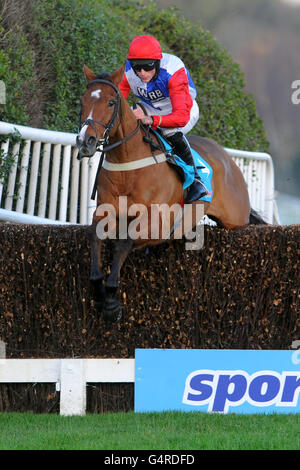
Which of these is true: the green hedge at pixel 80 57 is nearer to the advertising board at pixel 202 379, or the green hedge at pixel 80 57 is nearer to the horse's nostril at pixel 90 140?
the horse's nostril at pixel 90 140

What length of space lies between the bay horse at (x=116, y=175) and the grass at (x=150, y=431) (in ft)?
2.22

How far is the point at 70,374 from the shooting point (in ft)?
17.0

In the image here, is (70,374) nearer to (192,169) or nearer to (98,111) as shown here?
(98,111)

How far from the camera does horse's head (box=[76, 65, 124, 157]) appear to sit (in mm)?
4727

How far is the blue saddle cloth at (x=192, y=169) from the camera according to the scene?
5.78 meters

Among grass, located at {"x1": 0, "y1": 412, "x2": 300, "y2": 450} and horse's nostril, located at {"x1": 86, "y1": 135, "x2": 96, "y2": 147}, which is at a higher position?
horse's nostril, located at {"x1": 86, "y1": 135, "x2": 96, "y2": 147}

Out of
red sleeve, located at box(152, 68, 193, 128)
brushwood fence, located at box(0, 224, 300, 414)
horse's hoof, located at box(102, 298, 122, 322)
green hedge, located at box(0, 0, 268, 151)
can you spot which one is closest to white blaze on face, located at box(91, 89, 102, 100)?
red sleeve, located at box(152, 68, 193, 128)

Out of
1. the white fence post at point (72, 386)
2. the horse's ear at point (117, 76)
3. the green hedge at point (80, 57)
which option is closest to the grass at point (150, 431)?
the white fence post at point (72, 386)

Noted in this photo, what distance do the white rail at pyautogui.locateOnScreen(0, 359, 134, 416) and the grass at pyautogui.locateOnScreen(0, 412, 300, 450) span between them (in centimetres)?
14

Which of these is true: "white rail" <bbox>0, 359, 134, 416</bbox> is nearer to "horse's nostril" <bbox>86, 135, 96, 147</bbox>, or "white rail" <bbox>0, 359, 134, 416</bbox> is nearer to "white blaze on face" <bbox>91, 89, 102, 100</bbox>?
"horse's nostril" <bbox>86, 135, 96, 147</bbox>

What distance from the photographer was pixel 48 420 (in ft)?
16.2
